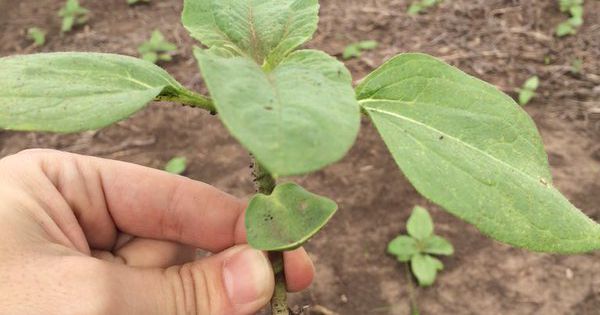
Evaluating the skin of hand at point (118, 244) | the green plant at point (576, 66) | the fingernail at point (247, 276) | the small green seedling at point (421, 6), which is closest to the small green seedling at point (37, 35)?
the small green seedling at point (421, 6)

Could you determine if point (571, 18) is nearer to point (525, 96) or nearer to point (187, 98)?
point (525, 96)

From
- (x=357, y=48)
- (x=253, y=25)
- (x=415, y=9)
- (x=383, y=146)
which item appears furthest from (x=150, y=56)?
(x=253, y=25)

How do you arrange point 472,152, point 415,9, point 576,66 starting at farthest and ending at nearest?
point 415,9 < point 576,66 < point 472,152

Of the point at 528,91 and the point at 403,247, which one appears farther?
the point at 528,91

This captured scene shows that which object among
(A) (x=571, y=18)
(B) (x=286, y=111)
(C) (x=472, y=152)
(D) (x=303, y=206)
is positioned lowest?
(A) (x=571, y=18)

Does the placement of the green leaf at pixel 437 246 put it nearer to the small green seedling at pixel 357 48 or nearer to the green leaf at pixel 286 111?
the small green seedling at pixel 357 48

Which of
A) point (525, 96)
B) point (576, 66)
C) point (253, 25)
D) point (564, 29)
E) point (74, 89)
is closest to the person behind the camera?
point (74, 89)

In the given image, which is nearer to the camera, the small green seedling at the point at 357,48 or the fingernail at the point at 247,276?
the fingernail at the point at 247,276
